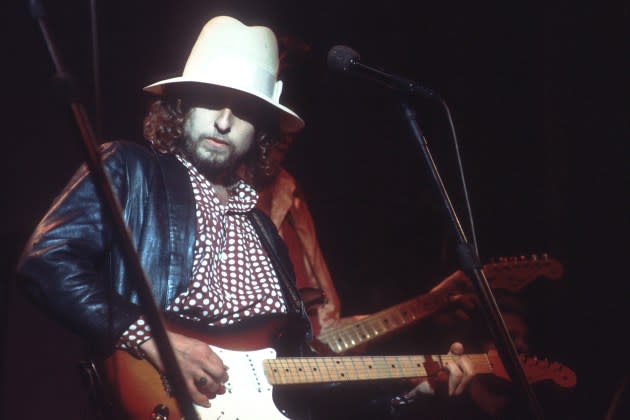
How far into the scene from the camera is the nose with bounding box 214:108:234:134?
2494mm

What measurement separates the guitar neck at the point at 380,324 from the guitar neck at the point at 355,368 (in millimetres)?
870

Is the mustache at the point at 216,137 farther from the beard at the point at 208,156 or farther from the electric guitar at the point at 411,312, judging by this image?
the electric guitar at the point at 411,312

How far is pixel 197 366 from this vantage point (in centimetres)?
181

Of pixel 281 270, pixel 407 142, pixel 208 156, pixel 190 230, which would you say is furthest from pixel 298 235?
pixel 190 230

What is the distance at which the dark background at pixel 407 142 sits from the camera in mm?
3455

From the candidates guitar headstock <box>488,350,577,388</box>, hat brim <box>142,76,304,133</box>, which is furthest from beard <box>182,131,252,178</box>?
guitar headstock <box>488,350,577,388</box>

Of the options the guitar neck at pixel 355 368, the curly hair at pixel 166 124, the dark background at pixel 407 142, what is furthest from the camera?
the dark background at pixel 407 142

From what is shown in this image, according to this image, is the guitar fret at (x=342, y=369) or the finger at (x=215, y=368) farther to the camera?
the guitar fret at (x=342, y=369)

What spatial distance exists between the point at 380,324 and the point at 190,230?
1.83 meters

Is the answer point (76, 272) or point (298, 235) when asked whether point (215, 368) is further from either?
point (298, 235)

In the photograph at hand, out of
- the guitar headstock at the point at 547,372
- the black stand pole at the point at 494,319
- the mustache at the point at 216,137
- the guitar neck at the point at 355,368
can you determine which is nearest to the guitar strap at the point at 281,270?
the guitar neck at the point at 355,368

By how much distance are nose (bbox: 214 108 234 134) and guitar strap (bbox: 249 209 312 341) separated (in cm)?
44

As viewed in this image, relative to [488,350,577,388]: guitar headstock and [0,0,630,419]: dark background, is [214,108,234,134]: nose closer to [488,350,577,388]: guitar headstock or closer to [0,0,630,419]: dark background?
[0,0,630,419]: dark background

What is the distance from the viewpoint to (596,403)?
3.77m
